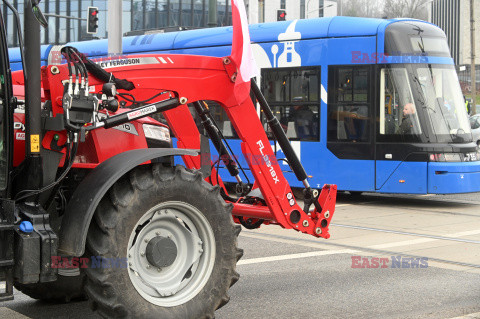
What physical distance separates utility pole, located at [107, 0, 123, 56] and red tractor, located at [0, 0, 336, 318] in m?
8.47

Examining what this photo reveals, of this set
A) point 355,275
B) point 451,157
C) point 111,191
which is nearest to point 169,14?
point 451,157

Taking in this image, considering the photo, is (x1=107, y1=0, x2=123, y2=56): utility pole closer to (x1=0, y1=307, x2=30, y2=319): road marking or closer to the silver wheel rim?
(x1=0, y1=307, x2=30, y2=319): road marking

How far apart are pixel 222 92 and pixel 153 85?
27.0 inches

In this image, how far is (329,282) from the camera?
25.1 feet

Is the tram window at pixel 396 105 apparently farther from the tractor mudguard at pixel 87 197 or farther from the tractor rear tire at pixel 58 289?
the tractor mudguard at pixel 87 197

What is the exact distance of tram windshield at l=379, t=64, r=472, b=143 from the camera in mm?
14195

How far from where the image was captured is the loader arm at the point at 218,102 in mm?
5766

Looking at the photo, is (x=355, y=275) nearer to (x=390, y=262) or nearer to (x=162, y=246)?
(x=390, y=262)

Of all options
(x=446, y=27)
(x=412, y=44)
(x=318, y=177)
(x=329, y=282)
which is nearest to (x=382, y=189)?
(x=318, y=177)

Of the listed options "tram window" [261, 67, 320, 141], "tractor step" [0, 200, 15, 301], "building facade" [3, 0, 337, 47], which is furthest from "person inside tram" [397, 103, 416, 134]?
"building facade" [3, 0, 337, 47]

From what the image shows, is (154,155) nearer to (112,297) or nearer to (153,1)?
(112,297)

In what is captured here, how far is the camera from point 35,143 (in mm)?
4961

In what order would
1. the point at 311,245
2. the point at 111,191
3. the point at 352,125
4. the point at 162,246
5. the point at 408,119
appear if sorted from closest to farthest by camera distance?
the point at 111,191, the point at 162,246, the point at 311,245, the point at 408,119, the point at 352,125

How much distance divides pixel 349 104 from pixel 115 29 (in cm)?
463
